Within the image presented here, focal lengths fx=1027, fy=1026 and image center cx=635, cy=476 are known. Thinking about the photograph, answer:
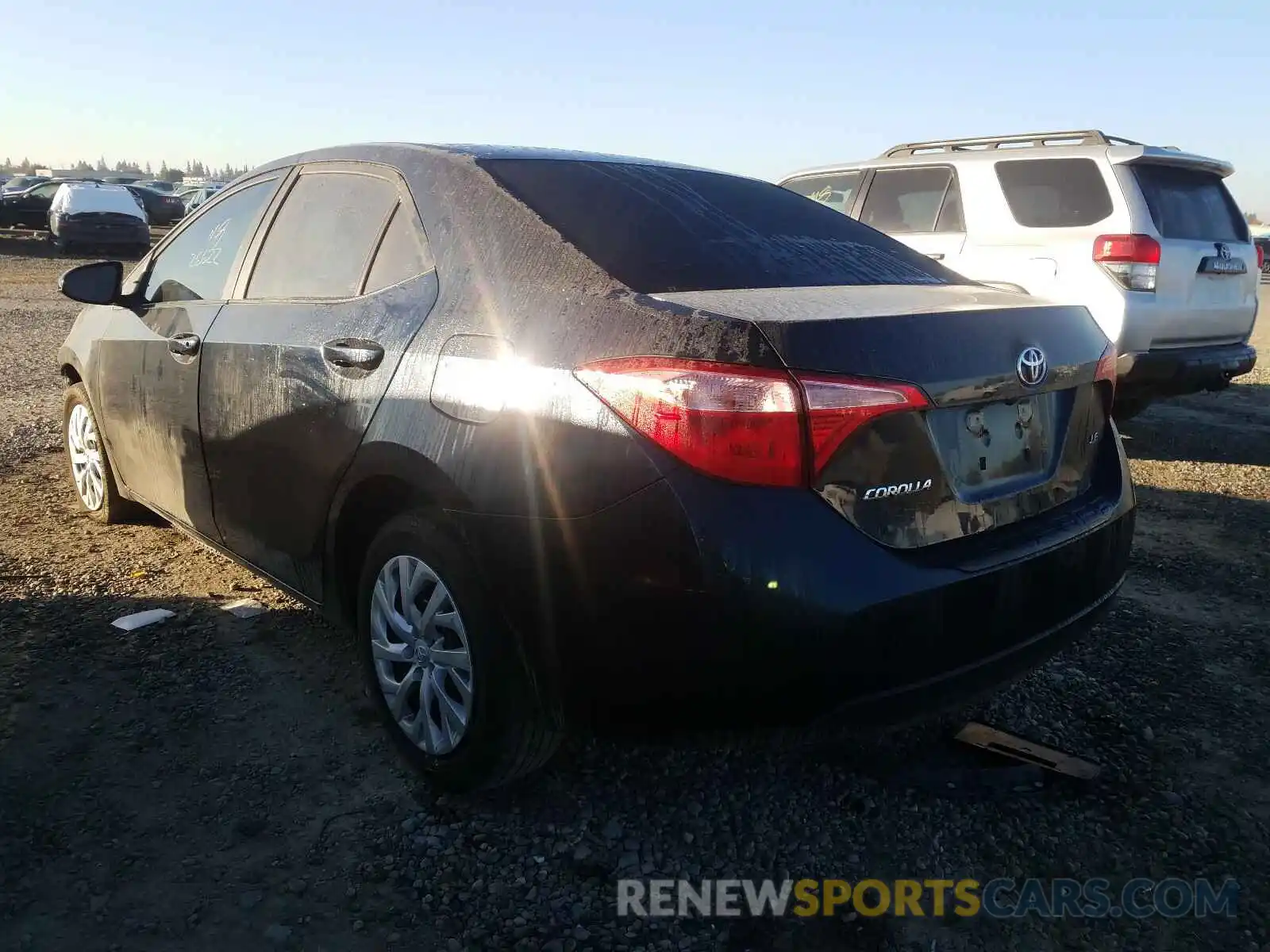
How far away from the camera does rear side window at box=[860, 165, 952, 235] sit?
303 inches

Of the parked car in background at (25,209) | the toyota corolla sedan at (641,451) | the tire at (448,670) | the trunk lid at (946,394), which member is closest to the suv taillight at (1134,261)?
the toyota corolla sedan at (641,451)

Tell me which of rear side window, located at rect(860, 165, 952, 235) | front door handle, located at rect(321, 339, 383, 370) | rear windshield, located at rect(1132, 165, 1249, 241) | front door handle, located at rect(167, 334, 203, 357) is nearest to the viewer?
front door handle, located at rect(321, 339, 383, 370)

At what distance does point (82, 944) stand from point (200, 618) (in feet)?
5.75

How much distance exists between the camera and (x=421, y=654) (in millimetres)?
2650

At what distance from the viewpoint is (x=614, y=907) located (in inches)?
90.8

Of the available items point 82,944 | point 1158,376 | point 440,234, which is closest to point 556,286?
point 440,234

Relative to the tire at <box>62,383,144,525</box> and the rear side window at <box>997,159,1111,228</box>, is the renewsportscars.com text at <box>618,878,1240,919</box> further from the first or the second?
the rear side window at <box>997,159,1111,228</box>

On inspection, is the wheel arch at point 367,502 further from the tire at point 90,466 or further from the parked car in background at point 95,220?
the parked car in background at point 95,220

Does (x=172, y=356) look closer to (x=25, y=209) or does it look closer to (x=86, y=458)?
(x=86, y=458)

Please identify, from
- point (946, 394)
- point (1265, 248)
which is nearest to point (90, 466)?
point (946, 394)

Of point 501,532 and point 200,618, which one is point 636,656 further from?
point 200,618

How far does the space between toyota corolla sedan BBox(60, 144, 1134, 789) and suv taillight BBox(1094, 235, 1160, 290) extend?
3.74 meters

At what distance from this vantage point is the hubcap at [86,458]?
15.5ft

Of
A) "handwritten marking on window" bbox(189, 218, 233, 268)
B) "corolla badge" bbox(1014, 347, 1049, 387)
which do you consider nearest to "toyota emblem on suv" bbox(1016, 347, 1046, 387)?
"corolla badge" bbox(1014, 347, 1049, 387)
